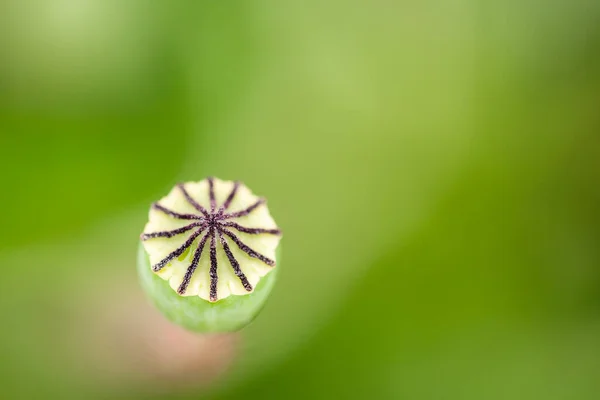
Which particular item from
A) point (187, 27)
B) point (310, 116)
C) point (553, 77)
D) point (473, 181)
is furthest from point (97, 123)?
point (553, 77)

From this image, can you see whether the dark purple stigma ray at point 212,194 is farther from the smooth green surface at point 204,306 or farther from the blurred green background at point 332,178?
the blurred green background at point 332,178

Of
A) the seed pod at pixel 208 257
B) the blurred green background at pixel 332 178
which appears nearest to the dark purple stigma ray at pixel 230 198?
the seed pod at pixel 208 257

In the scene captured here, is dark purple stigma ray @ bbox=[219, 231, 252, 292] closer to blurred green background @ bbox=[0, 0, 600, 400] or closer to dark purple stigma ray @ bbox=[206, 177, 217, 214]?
dark purple stigma ray @ bbox=[206, 177, 217, 214]

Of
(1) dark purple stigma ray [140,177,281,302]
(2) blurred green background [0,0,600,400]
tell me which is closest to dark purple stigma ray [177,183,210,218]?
(1) dark purple stigma ray [140,177,281,302]

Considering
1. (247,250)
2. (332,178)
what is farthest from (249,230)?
(332,178)

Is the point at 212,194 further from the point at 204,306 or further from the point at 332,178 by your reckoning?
the point at 332,178

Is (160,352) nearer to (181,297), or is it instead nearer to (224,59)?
(181,297)
